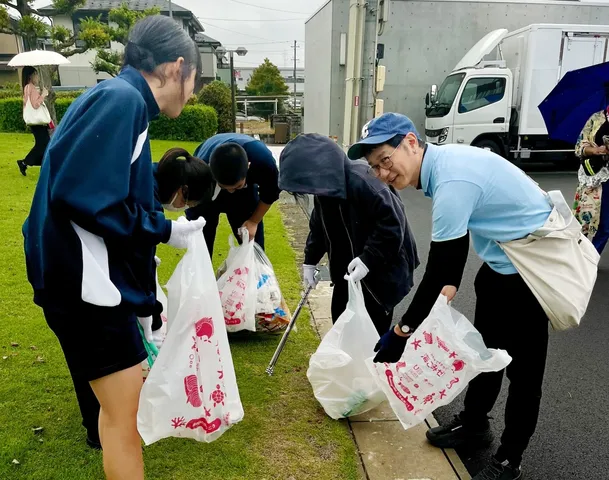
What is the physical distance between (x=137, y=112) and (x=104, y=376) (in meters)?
0.83

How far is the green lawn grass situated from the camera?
221 centimetres

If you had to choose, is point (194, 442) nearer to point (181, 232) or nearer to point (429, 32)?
point (181, 232)

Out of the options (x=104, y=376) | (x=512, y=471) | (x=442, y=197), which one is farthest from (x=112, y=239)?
(x=512, y=471)

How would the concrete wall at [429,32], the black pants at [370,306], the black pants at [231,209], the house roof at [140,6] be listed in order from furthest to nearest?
the house roof at [140,6], the concrete wall at [429,32], the black pants at [231,209], the black pants at [370,306]

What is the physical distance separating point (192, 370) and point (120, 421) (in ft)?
1.03

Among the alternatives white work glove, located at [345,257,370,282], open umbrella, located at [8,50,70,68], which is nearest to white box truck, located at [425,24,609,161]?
open umbrella, located at [8,50,70,68]

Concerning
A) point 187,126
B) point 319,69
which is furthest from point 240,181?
point 187,126

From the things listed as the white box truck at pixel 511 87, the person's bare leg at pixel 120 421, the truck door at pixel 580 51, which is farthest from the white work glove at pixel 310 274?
the truck door at pixel 580 51

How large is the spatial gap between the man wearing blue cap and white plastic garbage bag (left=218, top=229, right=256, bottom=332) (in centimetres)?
129

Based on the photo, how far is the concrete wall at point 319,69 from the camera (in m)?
11.6

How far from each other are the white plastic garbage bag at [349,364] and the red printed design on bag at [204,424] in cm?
66

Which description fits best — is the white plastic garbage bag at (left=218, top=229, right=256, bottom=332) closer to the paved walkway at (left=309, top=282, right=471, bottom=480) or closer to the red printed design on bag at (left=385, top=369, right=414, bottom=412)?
the paved walkway at (left=309, top=282, right=471, bottom=480)

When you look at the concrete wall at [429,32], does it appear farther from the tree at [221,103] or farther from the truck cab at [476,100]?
the tree at [221,103]

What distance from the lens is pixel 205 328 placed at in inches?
76.6
